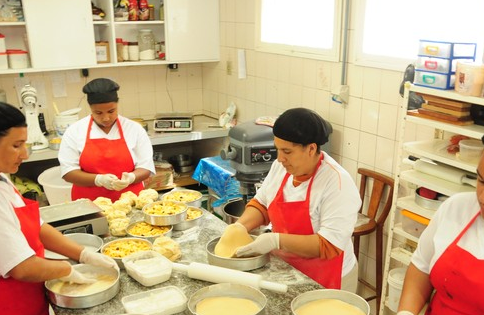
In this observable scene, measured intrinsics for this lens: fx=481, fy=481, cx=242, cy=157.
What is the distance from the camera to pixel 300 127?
204 cm

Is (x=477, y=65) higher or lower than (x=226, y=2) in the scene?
lower

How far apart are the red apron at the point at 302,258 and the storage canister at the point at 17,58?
292cm

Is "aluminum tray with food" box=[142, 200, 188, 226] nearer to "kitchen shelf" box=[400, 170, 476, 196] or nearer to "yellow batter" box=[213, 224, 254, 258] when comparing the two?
"yellow batter" box=[213, 224, 254, 258]

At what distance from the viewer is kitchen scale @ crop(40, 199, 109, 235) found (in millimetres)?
2328

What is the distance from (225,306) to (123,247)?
0.64m

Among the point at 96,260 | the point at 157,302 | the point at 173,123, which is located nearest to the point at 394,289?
the point at 157,302

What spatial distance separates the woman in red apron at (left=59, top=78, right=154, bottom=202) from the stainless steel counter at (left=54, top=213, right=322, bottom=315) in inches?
31.6

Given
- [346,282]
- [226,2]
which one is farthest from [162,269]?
[226,2]

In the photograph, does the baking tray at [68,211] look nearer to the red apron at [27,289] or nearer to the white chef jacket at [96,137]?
the red apron at [27,289]

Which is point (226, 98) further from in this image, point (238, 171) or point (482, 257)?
point (482, 257)

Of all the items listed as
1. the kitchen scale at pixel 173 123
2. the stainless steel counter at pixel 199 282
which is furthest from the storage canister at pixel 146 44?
the stainless steel counter at pixel 199 282

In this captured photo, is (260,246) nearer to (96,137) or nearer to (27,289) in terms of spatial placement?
(27,289)

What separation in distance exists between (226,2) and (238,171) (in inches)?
81.8

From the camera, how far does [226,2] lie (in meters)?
4.82
